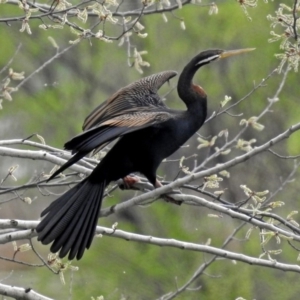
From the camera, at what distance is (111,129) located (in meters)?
3.34

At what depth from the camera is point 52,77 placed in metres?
9.10

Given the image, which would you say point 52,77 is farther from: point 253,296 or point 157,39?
point 253,296

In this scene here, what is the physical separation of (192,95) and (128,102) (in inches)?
11.9

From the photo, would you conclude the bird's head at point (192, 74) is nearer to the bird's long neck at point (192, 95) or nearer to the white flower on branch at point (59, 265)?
the bird's long neck at point (192, 95)

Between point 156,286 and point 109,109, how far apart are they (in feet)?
14.5

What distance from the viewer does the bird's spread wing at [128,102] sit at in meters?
3.80

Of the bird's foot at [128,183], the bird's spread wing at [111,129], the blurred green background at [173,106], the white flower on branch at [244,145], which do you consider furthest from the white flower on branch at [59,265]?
the blurred green background at [173,106]

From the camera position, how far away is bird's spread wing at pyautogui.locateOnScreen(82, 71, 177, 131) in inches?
150

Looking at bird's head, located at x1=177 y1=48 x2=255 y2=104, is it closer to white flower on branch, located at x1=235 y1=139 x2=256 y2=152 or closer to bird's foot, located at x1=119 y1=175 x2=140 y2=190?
white flower on branch, located at x1=235 y1=139 x2=256 y2=152

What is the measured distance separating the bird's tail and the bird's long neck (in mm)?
579

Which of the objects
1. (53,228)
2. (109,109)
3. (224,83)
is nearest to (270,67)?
(224,83)

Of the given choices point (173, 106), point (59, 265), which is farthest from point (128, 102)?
point (173, 106)

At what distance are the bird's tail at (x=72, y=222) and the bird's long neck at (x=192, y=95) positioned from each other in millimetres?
579

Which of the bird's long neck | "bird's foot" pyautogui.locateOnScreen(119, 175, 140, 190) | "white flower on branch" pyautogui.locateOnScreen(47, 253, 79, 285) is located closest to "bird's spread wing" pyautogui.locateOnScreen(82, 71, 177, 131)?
the bird's long neck
